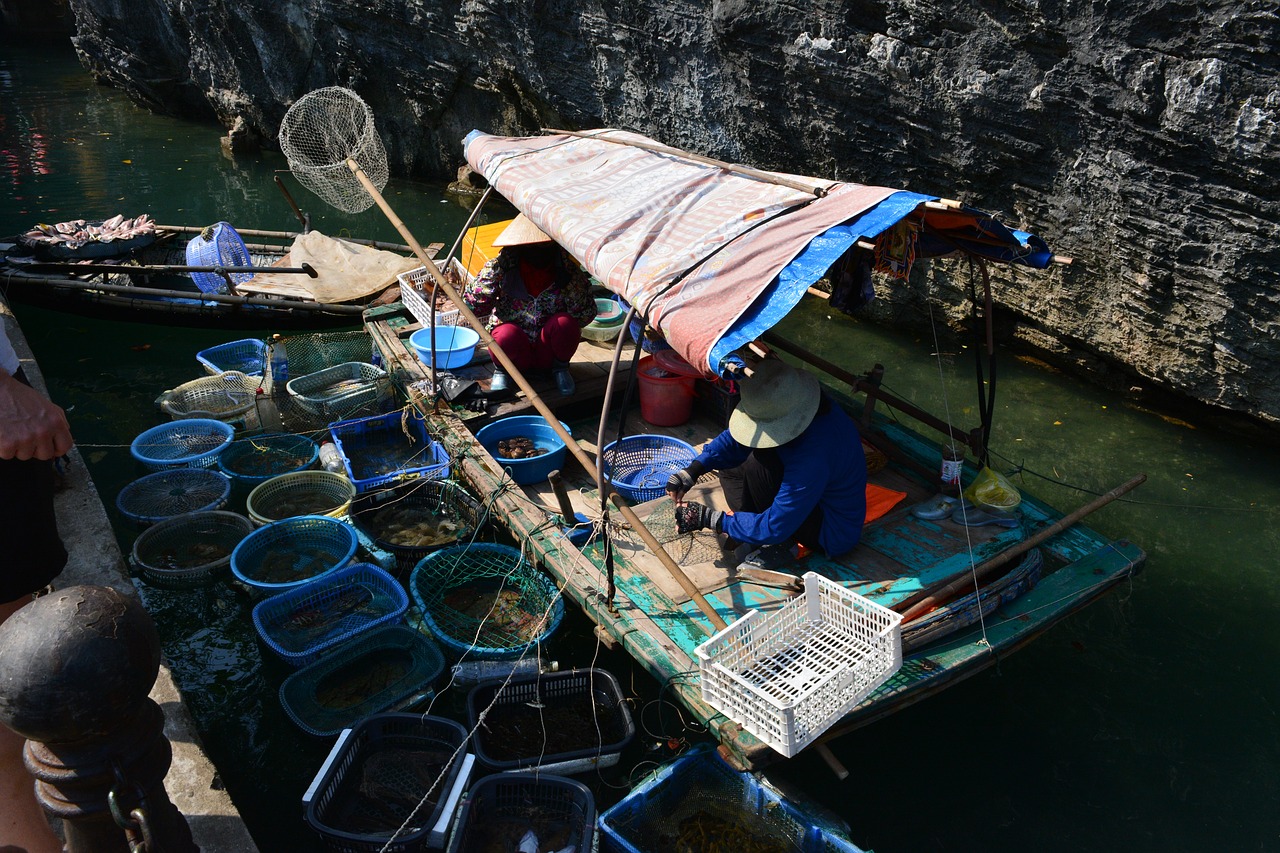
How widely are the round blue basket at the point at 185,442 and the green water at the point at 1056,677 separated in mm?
544

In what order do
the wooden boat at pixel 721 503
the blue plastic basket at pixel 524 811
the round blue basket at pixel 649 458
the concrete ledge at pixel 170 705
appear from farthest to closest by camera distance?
the round blue basket at pixel 649 458 < the wooden boat at pixel 721 503 < the blue plastic basket at pixel 524 811 < the concrete ledge at pixel 170 705

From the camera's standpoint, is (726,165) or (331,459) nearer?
(726,165)

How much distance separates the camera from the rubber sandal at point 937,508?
Answer: 5328 mm

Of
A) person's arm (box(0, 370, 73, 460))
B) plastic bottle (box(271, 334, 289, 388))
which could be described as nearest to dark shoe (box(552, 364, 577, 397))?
plastic bottle (box(271, 334, 289, 388))

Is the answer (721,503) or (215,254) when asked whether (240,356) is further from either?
(721,503)

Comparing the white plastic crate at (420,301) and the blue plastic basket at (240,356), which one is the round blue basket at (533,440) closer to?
the white plastic crate at (420,301)

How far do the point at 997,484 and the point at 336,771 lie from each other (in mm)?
3894

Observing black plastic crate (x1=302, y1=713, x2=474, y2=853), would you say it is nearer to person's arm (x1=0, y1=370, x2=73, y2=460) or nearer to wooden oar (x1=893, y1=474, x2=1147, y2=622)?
person's arm (x1=0, y1=370, x2=73, y2=460)

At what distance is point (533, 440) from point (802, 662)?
320cm

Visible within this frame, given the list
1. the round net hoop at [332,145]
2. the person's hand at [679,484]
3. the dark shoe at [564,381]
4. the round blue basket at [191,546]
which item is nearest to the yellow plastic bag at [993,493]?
the person's hand at [679,484]

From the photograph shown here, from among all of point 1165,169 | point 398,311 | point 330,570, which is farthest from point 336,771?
point 1165,169

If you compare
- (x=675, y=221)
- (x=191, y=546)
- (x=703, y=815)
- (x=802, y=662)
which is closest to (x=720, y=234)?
A: (x=675, y=221)

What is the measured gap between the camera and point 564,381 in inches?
272

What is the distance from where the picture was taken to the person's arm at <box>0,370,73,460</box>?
113 inches
